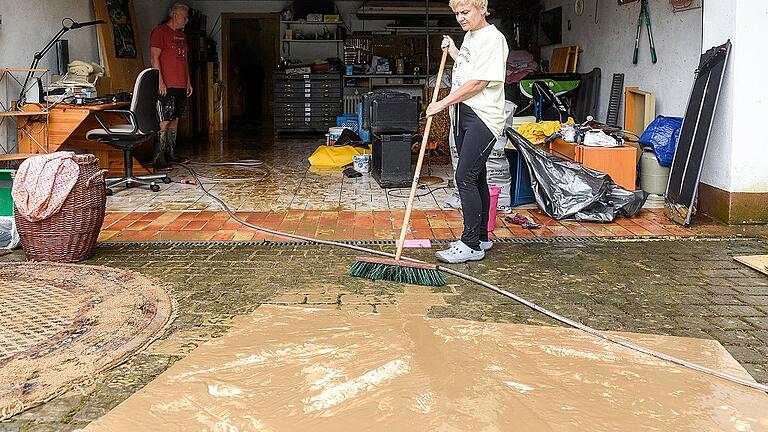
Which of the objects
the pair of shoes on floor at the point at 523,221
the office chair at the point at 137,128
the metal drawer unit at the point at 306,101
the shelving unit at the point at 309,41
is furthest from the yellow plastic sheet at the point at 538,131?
the shelving unit at the point at 309,41

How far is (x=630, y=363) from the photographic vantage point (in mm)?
2650

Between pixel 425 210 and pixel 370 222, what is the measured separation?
58cm

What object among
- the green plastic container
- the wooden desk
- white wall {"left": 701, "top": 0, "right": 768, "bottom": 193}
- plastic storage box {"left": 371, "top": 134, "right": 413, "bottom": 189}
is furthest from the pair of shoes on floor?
the wooden desk

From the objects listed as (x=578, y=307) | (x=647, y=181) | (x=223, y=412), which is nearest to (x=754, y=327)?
(x=578, y=307)

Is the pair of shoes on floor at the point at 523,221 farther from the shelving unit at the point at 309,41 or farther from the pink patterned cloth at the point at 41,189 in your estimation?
the shelving unit at the point at 309,41

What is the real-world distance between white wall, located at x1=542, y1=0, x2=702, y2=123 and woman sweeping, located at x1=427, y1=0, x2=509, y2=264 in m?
2.79

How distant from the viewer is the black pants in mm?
4086

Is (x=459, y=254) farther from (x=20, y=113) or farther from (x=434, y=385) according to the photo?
(x=20, y=113)

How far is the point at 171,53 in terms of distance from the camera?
7863 mm

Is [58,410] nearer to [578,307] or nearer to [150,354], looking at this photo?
[150,354]

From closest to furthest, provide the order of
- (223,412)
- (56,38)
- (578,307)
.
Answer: (223,412) → (578,307) → (56,38)

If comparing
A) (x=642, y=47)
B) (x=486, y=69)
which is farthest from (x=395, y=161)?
(x=486, y=69)

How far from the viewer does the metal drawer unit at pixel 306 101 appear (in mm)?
12312

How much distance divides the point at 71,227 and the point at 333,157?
4.37m
